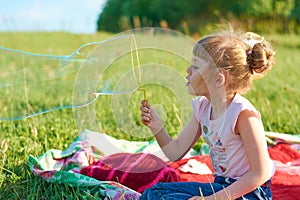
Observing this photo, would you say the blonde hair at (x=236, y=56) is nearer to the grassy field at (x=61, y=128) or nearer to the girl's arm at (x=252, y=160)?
the girl's arm at (x=252, y=160)

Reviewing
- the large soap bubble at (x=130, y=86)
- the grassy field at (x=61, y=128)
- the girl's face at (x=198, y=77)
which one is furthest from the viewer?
the large soap bubble at (x=130, y=86)

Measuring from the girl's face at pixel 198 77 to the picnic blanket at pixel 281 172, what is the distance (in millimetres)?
470

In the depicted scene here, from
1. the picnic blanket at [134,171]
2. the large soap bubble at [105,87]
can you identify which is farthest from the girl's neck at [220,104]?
the picnic blanket at [134,171]

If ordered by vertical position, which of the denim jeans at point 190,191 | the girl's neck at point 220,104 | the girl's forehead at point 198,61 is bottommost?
the denim jeans at point 190,191

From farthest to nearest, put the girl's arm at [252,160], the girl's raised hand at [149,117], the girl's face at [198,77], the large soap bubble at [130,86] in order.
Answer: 1. the large soap bubble at [130,86]
2. the girl's raised hand at [149,117]
3. the girl's face at [198,77]
4. the girl's arm at [252,160]

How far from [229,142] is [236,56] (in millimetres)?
356

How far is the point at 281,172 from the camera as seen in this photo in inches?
112

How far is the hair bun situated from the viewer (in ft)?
6.78

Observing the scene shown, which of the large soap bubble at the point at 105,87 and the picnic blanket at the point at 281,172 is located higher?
the large soap bubble at the point at 105,87

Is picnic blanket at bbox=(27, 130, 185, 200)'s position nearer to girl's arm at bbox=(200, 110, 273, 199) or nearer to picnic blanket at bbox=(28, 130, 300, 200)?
picnic blanket at bbox=(28, 130, 300, 200)

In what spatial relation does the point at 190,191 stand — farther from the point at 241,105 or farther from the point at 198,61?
the point at 198,61

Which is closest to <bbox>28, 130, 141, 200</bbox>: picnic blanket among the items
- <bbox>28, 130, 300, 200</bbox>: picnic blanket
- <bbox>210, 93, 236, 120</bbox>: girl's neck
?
<bbox>28, 130, 300, 200</bbox>: picnic blanket

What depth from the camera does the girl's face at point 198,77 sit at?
212 centimetres

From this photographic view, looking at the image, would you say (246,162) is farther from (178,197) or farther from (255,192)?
(178,197)
